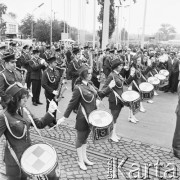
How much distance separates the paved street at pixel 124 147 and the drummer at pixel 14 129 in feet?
1.77

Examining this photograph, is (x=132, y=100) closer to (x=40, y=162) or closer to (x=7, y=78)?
(x=7, y=78)

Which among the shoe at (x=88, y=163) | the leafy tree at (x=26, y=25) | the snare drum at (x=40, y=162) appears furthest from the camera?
the leafy tree at (x=26, y=25)

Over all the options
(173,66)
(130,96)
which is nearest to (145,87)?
(130,96)

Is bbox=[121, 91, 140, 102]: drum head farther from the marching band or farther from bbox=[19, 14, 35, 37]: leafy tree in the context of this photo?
bbox=[19, 14, 35, 37]: leafy tree

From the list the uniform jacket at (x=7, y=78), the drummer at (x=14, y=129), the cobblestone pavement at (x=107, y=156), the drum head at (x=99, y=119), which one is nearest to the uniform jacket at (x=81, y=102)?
the drum head at (x=99, y=119)

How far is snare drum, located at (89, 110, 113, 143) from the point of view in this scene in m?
4.16

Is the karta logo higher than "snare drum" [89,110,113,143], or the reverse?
"snare drum" [89,110,113,143]

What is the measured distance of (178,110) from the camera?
5.07m

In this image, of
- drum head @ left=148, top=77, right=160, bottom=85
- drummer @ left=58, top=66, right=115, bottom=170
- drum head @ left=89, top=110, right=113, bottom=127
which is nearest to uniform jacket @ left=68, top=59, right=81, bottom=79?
drum head @ left=148, top=77, right=160, bottom=85

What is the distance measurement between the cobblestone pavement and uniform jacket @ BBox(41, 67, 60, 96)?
3.47 feet

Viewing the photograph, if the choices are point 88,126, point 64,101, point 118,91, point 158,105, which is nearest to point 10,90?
point 88,126

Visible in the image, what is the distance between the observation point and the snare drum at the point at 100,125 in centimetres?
416

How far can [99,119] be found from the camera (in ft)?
14.4

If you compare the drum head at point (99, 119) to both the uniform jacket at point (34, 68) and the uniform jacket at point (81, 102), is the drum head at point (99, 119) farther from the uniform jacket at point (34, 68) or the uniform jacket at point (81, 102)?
the uniform jacket at point (34, 68)
